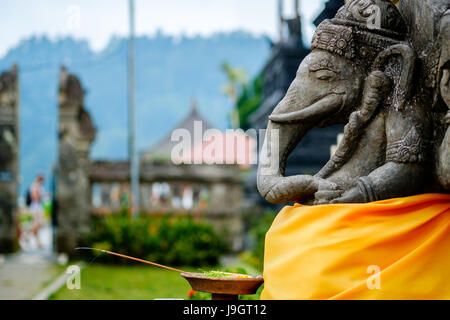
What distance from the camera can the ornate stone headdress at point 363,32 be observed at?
2.75 meters

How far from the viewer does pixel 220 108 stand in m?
50.4

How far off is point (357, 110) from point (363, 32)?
37cm

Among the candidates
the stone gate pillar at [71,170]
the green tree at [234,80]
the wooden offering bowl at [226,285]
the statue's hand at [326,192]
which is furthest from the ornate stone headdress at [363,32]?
the green tree at [234,80]

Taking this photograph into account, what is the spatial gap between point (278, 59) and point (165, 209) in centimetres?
372

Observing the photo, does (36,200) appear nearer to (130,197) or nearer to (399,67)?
(130,197)

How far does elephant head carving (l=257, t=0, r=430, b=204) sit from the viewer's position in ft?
8.74

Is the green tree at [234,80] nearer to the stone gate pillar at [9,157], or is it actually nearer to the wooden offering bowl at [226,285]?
the stone gate pillar at [9,157]

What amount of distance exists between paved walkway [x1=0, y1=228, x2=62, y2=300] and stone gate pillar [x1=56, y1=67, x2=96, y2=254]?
0.61 metres

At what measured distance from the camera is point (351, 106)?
9.14ft

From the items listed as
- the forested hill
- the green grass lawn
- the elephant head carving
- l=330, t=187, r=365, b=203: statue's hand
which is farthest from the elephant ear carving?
the forested hill

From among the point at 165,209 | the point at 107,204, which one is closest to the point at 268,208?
the point at 165,209

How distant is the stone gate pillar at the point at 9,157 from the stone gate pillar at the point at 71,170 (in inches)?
41.3

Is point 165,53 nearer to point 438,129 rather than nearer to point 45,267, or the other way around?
point 45,267

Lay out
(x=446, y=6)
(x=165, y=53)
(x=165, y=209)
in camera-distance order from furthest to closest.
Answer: (x=165, y=53) < (x=165, y=209) < (x=446, y=6)
